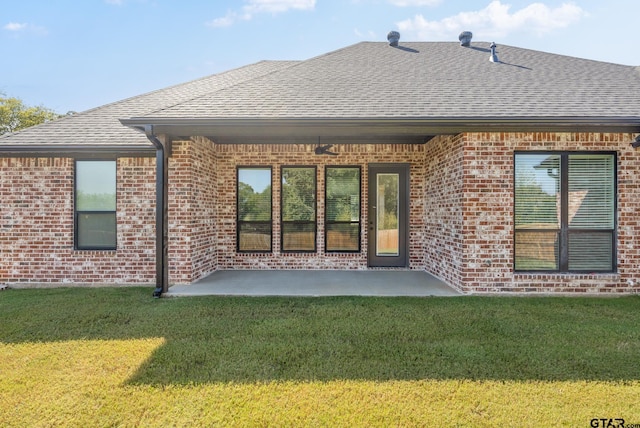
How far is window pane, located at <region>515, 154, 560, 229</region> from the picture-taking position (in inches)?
224

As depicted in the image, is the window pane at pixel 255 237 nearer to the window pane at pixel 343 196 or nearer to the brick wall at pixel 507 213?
the window pane at pixel 343 196

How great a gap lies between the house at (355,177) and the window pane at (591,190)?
25 mm

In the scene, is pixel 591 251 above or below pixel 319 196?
below

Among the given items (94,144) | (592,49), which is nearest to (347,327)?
(94,144)

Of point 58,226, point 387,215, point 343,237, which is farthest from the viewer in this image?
point 387,215

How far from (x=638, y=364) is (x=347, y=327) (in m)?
2.91

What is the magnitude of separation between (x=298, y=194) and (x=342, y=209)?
1.12m

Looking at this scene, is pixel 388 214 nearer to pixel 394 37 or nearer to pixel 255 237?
pixel 255 237

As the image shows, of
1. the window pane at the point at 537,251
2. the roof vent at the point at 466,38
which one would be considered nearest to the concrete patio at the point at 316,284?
the window pane at the point at 537,251

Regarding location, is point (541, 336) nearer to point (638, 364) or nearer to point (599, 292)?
point (638, 364)

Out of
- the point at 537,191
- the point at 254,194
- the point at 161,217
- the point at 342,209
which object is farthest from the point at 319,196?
the point at 537,191

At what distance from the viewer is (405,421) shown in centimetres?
235

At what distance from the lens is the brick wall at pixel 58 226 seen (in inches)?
253

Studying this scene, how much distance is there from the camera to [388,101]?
5750 mm
